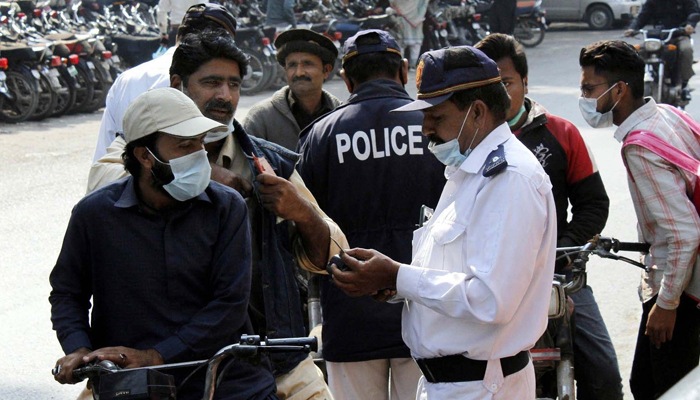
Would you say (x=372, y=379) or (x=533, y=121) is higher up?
(x=533, y=121)

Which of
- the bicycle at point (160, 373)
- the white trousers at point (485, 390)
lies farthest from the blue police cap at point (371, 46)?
the bicycle at point (160, 373)

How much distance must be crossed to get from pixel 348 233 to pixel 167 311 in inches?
47.1

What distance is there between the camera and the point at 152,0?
1995cm

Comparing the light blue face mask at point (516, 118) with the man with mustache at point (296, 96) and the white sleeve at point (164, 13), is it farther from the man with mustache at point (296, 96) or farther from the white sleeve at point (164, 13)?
the white sleeve at point (164, 13)

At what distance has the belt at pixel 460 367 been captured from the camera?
293cm

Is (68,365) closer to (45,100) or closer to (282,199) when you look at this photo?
(282,199)

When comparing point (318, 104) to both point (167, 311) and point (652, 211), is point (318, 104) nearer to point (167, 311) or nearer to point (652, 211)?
point (652, 211)

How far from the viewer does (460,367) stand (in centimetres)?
295

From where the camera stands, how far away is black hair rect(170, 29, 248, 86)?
12.9 feet

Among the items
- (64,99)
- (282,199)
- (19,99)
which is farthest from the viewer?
(64,99)

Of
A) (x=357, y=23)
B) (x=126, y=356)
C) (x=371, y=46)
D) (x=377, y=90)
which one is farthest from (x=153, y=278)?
(x=357, y=23)

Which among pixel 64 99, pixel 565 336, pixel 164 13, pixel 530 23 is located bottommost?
pixel 530 23

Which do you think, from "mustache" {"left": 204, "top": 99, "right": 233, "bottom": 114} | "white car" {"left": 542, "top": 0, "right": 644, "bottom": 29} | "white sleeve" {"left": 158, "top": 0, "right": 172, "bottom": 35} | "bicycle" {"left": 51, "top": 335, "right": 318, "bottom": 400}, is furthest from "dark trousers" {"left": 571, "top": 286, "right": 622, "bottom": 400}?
"white car" {"left": 542, "top": 0, "right": 644, "bottom": 29}

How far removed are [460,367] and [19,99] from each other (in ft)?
37.9
